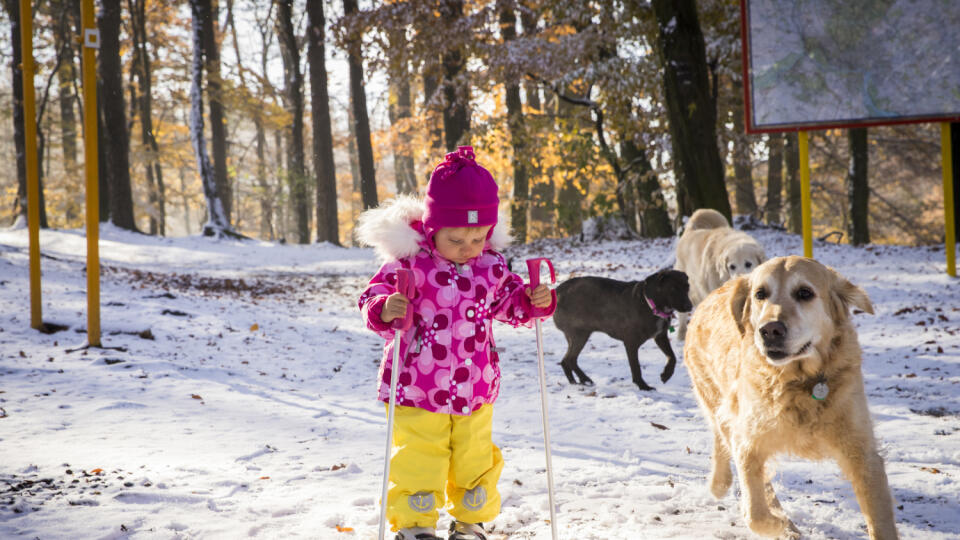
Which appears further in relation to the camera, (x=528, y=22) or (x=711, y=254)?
(x=528, y=22)

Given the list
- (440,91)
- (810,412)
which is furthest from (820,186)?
(810,412)

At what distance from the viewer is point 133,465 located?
3.99m

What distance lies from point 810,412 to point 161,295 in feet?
31.2

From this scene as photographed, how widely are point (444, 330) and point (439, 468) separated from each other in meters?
0.62

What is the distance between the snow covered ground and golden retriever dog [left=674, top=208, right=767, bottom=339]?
0.99 meters

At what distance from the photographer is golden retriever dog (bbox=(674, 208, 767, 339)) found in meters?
6.65

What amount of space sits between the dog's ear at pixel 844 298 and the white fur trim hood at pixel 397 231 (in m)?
1.52

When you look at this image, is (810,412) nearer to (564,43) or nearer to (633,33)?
(633,33)

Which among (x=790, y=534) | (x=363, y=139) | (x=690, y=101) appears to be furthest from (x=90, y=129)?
(x=363, y=139)

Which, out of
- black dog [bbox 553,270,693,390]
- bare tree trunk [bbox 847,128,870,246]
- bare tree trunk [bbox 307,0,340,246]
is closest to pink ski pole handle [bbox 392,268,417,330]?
black dog [bbox 553,270,693,390]

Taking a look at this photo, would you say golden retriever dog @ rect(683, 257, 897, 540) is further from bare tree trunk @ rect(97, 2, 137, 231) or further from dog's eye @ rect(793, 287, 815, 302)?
bare tree trunk @ rect(97, 2, 137, 231)

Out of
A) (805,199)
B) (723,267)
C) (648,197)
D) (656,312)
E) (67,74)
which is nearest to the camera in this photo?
(656,312)

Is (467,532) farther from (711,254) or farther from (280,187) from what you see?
(280,187)

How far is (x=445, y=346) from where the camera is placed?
308 centimetres
